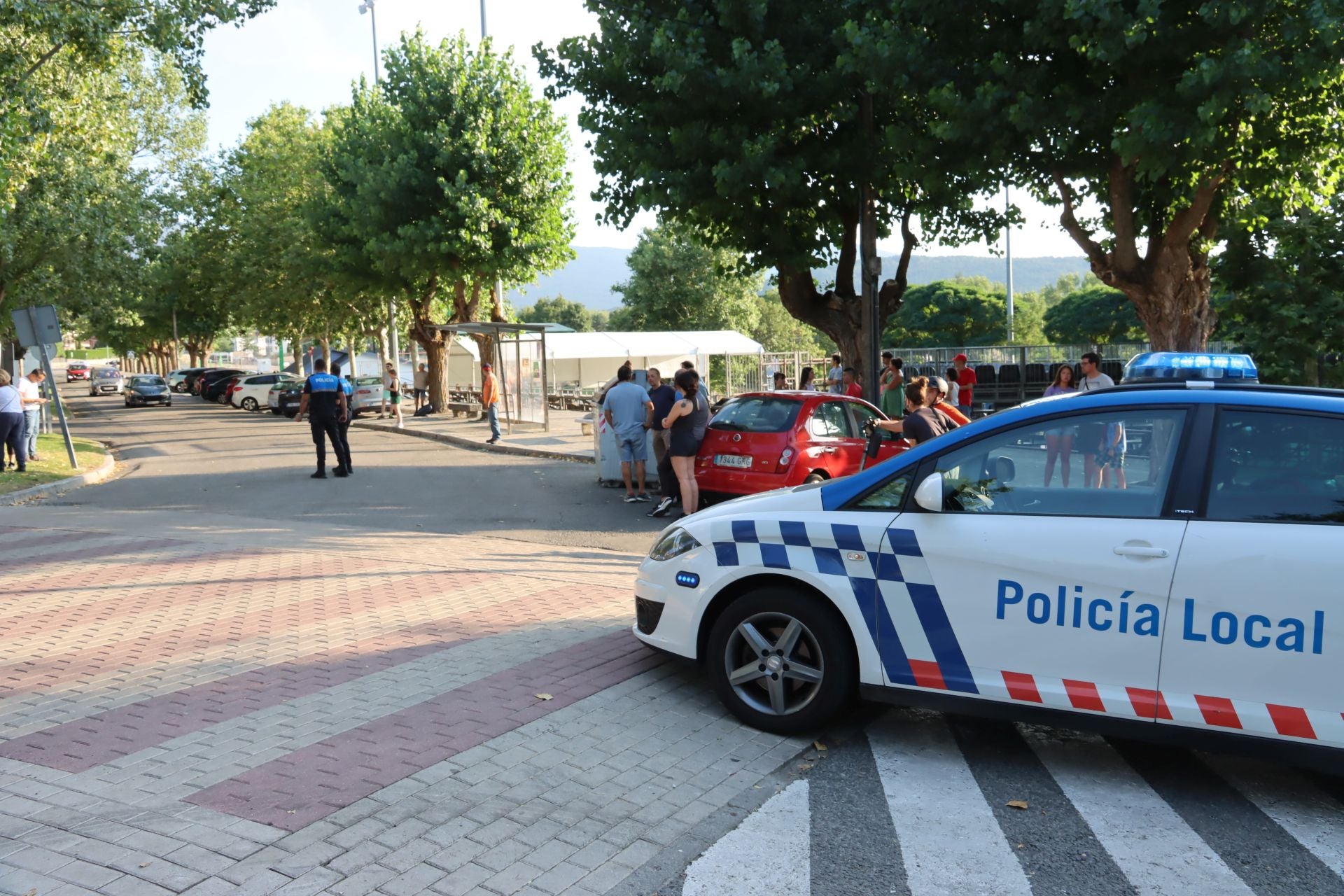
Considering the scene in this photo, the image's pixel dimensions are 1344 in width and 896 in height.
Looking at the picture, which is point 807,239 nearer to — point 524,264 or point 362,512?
point 362,512

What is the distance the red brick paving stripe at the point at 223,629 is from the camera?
6.36 meters

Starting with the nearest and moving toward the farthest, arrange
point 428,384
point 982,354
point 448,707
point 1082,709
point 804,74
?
point 1082,709 → point 448,707 → point 804,74 → point 982,354 → point 428,384

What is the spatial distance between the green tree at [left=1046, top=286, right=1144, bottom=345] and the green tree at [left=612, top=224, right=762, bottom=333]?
2287cm

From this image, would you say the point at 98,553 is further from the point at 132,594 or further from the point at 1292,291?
the point at 1292,291

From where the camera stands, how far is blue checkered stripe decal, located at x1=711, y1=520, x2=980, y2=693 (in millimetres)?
4770

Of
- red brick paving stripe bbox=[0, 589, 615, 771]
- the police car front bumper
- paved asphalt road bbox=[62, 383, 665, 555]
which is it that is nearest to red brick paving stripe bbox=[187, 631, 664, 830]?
the police car front bumper

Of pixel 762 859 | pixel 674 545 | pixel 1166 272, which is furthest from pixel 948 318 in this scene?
pixel 762 859

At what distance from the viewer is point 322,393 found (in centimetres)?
1686

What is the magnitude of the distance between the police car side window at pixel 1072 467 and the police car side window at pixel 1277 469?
0.62 ft

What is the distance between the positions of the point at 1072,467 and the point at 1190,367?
4572 mm

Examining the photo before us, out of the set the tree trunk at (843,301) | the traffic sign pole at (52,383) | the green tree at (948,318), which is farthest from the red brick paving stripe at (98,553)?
the green tree at (948,318)

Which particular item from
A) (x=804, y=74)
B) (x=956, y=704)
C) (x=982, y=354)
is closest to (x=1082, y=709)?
(x=956, y=704)

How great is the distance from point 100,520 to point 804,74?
36.3ft

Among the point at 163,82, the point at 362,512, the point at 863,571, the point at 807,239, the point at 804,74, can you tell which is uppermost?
the point at 163,82
